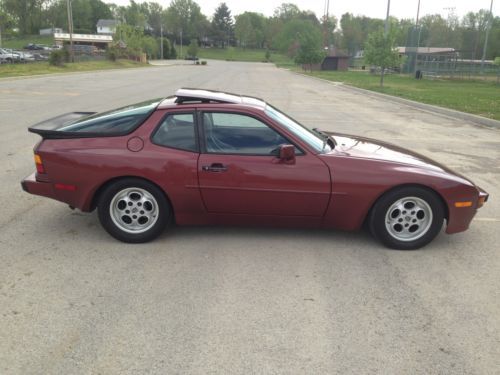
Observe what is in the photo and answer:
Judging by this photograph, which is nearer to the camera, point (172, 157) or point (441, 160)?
point (172, 157)

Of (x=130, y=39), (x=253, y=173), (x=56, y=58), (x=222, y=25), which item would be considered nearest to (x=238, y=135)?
(x=253, y=173)

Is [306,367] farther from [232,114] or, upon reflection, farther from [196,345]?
[232,114]

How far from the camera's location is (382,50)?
31.4 metres

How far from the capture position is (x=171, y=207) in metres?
4.48

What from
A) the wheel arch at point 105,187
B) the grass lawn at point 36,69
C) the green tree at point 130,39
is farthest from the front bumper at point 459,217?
the green tree at point 130,39

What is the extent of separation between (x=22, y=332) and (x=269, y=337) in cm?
156

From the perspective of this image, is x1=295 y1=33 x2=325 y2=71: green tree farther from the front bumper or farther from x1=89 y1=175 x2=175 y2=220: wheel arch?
x1=89 y1=175 x2=175 y2=220: wheel arch

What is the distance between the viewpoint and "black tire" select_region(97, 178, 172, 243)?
438 cm

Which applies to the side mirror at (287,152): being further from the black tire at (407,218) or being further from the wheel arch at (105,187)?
the wheel arch at (105,187)

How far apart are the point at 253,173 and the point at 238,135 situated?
408 millimetres

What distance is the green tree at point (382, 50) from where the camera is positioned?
31.3 m

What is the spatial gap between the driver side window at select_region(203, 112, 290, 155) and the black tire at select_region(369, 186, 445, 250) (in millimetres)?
1083

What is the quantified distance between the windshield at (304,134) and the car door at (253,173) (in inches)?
7.5

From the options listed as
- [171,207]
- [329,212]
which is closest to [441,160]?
[329,212]
